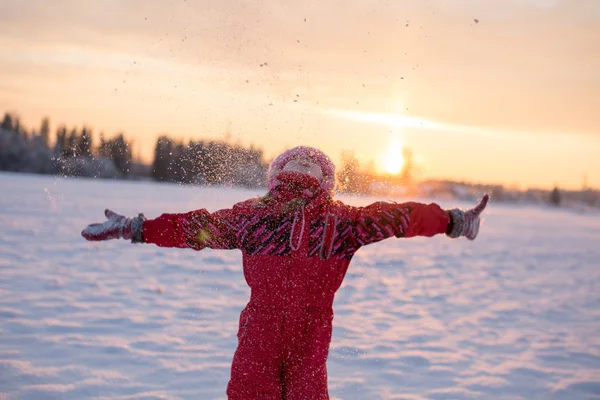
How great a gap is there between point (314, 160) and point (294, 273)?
0.54 metres

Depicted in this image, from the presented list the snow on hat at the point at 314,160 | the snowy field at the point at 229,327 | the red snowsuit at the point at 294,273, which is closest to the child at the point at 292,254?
the red snowsuit at the point at 294,273

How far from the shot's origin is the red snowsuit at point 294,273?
223cm

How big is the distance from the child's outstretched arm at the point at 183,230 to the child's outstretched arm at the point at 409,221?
54 centimetres

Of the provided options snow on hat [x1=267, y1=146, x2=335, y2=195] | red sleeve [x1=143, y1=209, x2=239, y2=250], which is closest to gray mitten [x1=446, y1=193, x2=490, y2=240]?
snow on hat [x1=267, y1=146, x2=335, y2=195]

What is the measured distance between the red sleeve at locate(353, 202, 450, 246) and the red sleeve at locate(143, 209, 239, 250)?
20.6 inches

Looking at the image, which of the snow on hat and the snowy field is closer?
the snow on hat

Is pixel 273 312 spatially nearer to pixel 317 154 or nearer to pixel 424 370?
pixel 317 154

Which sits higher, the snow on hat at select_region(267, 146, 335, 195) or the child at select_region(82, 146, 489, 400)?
the snow on hat at select_region(267, 146, 335, 195)

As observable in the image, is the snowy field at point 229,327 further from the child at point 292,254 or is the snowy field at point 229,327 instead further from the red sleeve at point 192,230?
the red sleeve at point 192,230

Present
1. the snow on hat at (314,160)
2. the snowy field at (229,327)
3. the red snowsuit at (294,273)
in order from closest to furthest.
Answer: the red snowsuit at (294,273)
the snow on hat at (314,160)
the snowy field at (229,327)

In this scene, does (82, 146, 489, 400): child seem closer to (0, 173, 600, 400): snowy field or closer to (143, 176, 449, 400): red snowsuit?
(143, 176, 449, 400): red snowsuit

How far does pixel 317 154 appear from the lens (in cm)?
253

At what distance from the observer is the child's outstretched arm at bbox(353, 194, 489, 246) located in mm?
2252

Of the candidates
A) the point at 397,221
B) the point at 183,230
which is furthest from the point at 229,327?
the point at 397,221
